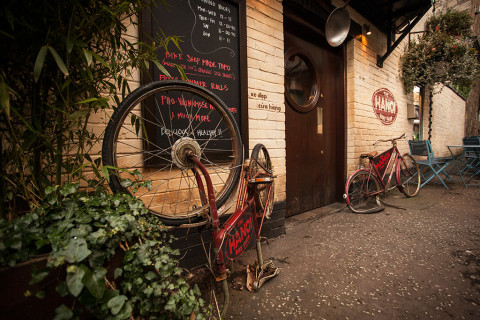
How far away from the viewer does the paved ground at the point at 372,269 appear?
4.36 ft

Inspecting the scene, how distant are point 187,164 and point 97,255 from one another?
68 centimetres

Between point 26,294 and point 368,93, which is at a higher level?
point 368,93

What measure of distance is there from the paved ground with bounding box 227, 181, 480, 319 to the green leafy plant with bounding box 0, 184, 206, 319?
68cm

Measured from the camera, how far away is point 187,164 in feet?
4.28

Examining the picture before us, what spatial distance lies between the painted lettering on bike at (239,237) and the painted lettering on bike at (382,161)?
9.33 ft

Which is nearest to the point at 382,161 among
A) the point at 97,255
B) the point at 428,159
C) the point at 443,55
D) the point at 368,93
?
the point at 368,93

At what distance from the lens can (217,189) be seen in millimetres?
1945

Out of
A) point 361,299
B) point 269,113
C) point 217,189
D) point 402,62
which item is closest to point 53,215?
point 217,189

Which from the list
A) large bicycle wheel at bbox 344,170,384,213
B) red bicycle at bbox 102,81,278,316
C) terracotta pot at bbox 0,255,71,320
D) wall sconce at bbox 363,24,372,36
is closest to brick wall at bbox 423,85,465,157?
wall sconce at bbox 363,24,372,36

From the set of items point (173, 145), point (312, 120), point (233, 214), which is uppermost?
point (312, 120)

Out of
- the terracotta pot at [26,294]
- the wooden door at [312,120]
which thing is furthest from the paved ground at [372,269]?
the terracotta pot at [26,294]

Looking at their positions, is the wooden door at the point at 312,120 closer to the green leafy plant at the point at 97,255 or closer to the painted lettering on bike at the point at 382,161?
the painted lettering on bike at the point at 382,161

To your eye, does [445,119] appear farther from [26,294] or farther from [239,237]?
[26,294]

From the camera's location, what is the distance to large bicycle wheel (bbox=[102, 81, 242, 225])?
1311 millimetres
